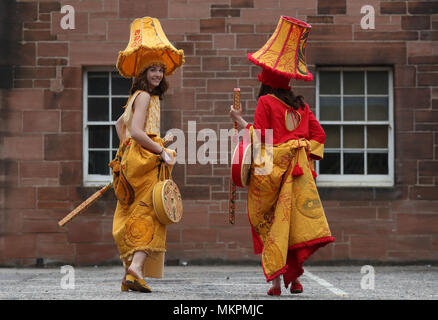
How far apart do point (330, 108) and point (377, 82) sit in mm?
751

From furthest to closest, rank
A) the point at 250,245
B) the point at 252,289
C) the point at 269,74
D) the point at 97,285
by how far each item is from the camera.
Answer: the point at 250,245 → the point at 97,285 → the point at 252,289 → the point at 269,74

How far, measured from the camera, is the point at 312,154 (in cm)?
696

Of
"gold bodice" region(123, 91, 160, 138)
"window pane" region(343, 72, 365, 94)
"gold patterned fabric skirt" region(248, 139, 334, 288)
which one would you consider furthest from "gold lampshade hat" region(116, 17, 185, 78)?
"window pane" region(343, 72, 365, 94)

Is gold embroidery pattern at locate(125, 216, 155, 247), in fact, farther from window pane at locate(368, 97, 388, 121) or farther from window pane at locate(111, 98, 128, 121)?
window pane at locate(368, 97, 388, 121)

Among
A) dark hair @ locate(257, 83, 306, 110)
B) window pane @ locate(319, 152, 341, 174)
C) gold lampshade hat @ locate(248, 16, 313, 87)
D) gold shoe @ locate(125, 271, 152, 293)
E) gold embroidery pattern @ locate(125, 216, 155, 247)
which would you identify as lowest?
gold shoe @ locate(125, 271, 152, 293)

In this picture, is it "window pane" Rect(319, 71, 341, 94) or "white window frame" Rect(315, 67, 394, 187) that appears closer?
"white window frame" Rect(315, 67, 394, 187)

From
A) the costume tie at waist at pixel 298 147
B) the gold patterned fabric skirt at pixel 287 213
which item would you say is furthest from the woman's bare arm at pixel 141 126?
the costume tie at waist at pixel 298 147

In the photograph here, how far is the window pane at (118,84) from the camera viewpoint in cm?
1127

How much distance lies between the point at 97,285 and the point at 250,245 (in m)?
3.08

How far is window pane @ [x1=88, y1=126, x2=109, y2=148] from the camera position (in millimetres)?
11211

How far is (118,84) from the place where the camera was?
11289 millimetres

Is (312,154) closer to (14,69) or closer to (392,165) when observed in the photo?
(392,165)

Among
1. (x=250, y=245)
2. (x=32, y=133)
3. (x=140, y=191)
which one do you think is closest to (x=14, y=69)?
(x=32, y=133)

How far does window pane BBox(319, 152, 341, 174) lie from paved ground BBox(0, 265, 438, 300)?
1.35 meters
